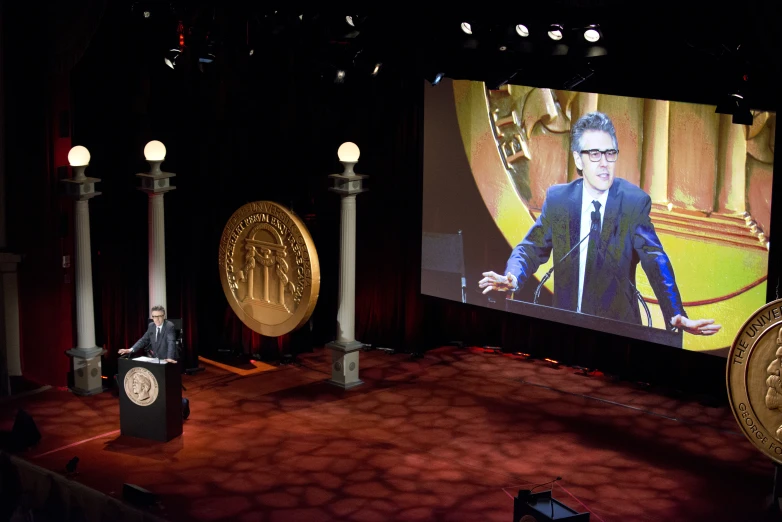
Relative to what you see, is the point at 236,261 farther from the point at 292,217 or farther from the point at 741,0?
the point at 741,0

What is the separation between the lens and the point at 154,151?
30.4 feet

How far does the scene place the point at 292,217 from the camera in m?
9.15

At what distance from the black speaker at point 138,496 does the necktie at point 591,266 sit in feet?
13.9

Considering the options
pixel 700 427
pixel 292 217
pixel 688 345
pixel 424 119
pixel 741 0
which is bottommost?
pixel 700 427

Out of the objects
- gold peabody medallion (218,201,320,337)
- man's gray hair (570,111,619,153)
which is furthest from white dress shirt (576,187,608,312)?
gold peabody medallion (218,201,320,337)

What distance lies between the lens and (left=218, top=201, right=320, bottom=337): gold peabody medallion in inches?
360

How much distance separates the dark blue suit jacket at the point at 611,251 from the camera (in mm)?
8836

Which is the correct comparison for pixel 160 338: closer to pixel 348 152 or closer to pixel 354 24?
pixel 348 152

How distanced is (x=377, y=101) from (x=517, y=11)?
122 inches

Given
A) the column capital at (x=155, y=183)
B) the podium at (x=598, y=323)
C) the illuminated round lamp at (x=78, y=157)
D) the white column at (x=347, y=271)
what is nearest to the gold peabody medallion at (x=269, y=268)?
the white column at (x=347, y=271)

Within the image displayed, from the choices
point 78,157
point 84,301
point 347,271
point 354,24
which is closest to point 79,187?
point 78,157

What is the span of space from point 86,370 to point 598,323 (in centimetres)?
457

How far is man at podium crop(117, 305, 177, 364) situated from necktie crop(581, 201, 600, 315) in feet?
11.8

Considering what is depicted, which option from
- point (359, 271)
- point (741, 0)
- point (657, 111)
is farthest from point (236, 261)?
point (741, 0)
